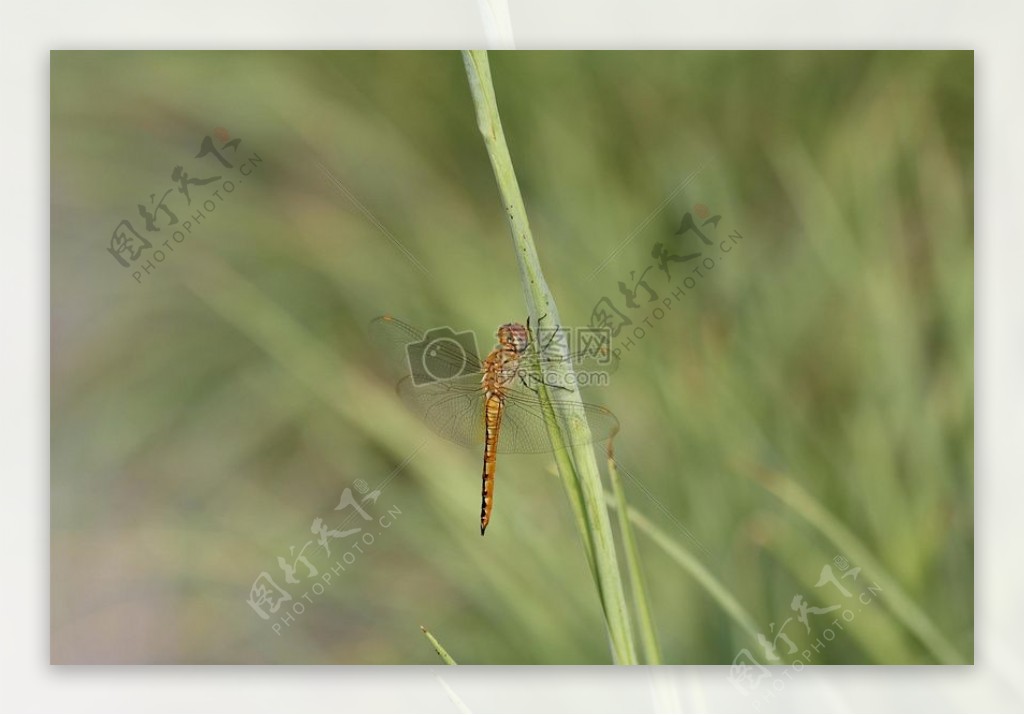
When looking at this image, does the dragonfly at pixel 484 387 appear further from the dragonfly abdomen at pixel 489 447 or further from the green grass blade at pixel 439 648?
the green grass blade at pixel 439 648

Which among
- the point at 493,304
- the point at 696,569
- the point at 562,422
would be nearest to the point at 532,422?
the point at 562,422

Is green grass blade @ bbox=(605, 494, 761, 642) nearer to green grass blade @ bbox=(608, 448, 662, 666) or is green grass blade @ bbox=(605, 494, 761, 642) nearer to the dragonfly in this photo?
green grass blade @ bbox=(608, 448, 662, 666)

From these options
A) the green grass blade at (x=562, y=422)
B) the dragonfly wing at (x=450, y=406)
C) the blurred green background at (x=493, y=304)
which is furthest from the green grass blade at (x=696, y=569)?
the dragonfly wing at (x=450, y=406)

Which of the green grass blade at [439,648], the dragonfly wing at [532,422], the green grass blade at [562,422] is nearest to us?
the green grass blade at [562,422]

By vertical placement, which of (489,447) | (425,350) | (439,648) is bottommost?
(439,648)

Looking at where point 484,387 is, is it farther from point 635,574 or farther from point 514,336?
point 635,574

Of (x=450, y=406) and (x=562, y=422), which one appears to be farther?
(x=450, y=406)
